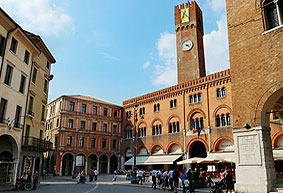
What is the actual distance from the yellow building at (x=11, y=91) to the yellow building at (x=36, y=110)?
96 cm

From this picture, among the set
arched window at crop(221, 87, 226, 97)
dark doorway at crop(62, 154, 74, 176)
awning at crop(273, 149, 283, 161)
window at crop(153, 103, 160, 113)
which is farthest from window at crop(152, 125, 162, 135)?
awning at crop(273, 149, 283, 161)

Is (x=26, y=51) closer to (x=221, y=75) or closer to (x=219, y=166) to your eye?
(x=221, y=75)

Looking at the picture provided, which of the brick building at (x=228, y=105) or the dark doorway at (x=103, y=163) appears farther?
the dark doorway at (x=103, y=163)

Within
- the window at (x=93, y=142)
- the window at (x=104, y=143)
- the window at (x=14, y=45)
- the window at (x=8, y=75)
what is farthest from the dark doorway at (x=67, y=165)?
the window at (x=14, y=45)

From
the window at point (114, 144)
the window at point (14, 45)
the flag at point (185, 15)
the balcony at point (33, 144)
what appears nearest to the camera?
the window at point (14, 45)

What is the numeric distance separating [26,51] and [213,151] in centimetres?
2172

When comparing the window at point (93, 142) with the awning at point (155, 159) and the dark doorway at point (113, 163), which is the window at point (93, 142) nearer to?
→ the dark doorway at point (113, 163)

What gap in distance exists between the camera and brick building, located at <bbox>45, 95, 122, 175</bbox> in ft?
123

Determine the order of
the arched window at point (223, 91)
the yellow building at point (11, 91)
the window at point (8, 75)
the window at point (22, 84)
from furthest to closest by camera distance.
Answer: the arched window at point (223, 91) < the window at point (22, 84) < the window at point (8, 75) < the yellow building at point (11, 91)

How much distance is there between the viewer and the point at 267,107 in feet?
38.1

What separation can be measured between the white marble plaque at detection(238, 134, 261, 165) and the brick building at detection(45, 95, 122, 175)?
93.2 ft

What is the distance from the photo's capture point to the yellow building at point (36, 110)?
766 inches

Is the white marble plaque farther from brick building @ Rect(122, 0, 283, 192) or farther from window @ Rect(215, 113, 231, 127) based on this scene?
window @ Rect(215, 113, 231, 127)

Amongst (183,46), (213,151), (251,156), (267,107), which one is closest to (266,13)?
(267,107)
